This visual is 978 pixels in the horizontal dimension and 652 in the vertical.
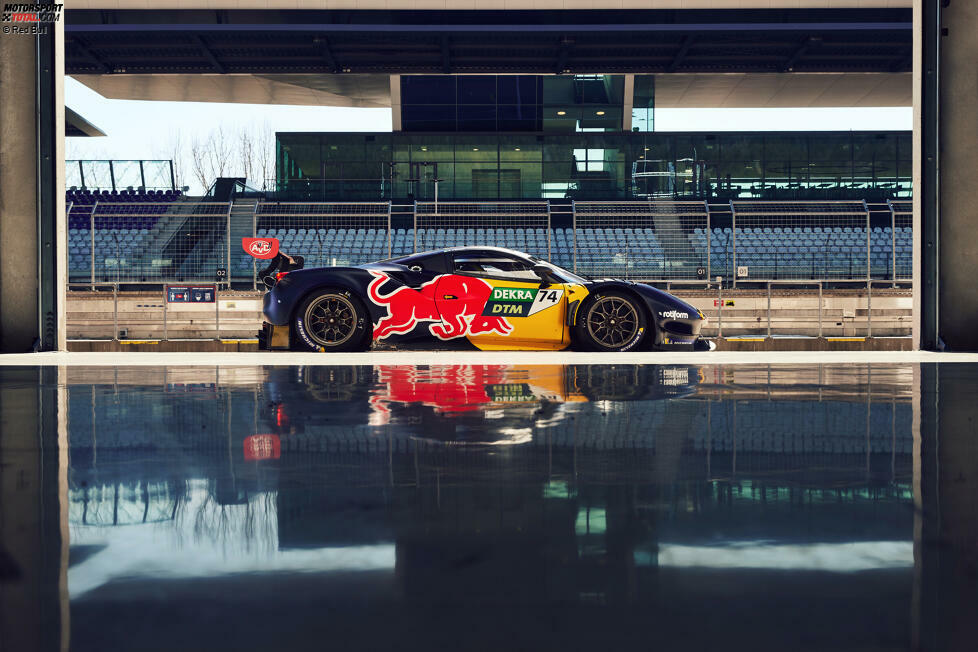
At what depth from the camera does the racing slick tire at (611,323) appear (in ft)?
34.9

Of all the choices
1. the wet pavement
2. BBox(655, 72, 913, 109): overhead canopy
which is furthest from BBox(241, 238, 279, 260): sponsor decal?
BBox(655, 72, 913, 109): overhead canopy

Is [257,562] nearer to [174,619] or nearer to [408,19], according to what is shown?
[174,619]

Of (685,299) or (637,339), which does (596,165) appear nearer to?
(685,299)

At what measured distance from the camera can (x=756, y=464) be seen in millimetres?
3939

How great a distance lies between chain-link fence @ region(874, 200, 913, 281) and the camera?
21.0m

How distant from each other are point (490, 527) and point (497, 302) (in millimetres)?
7700

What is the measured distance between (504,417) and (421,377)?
9.06ft

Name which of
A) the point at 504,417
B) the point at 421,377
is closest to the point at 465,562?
the point at 504,417

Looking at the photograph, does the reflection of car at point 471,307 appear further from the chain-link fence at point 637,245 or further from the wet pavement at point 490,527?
the chain-link fence at point 637,245

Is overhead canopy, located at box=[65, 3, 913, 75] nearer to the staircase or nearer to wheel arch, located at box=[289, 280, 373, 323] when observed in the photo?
the staircase

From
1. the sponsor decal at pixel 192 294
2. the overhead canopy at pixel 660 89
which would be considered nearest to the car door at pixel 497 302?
the sponsor decal at pixel 192 294

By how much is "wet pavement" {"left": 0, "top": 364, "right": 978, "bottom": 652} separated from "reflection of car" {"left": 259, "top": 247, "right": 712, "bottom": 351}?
4.64 m

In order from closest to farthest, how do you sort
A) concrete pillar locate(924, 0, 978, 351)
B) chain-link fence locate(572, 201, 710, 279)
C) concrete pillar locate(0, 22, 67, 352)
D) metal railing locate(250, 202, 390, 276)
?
1. concrete pillar locate(924, 0, 978, 351)
2. concrete pillar locate(0, 22, 67, 352)
3. metal railing locate(250, 202, 390, 276)
4. chain-link fence locate(572, 201, 710, 279)

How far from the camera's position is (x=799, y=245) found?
21125 millimetres
